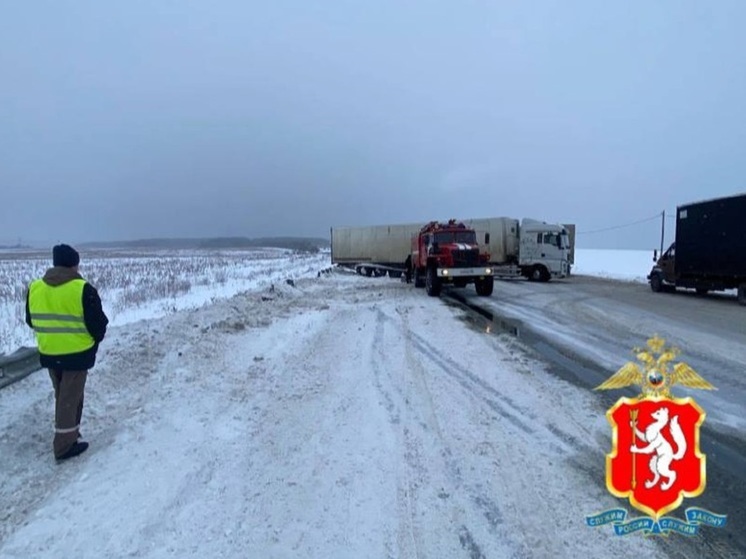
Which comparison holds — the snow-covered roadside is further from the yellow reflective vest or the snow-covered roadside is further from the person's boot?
the yellow reflective vest

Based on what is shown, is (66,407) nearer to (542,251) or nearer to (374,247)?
(542,251)

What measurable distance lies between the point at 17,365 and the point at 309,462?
14.3ft

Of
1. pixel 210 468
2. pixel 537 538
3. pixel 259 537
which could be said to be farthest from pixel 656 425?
pixel 210 468

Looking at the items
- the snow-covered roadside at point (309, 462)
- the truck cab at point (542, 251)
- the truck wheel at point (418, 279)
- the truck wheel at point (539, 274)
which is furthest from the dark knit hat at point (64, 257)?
the truck wheel at point (539, 274)

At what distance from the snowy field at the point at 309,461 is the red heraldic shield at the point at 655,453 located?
0.84 metres

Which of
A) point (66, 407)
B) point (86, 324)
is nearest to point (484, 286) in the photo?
point (86, 324)

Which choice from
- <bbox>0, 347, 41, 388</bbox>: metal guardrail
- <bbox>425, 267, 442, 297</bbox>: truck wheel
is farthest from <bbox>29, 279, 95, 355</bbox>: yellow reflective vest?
<bbox>425, 267, 442, 297</bbox>: truck wheel

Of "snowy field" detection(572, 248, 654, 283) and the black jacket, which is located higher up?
the black jacket

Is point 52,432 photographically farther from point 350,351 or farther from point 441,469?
point 350,351

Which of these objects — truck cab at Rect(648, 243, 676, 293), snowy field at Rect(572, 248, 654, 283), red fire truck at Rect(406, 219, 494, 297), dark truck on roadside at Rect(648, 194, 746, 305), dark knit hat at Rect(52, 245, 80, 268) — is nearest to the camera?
dark knit hat at Rect(52, 245, 80, 268)

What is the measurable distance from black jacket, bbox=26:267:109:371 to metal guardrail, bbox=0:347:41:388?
2.09 meters

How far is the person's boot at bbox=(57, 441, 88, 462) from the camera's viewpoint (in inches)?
158

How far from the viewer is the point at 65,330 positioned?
13.3 feet

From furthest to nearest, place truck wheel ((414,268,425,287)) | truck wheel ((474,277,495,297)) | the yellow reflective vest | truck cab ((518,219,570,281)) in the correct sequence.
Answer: truck cab ((518,219,570,281)) → truck wheel ((414,268,425,287)) → truck wheel ((474,277,495,297)) → the yellow reflective vest
